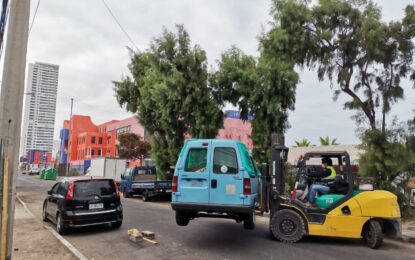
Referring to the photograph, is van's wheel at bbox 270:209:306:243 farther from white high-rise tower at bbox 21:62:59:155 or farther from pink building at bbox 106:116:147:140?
pink building at bbox 106:116:147:140

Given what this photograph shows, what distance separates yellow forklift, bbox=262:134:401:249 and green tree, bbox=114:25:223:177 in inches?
435

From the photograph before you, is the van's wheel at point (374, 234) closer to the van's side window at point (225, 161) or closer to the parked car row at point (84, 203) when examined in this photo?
the van's side window at point (225, 161)

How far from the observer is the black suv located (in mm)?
10328

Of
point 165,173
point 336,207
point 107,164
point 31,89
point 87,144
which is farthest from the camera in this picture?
point 87,144

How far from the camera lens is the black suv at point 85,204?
10.3 meters

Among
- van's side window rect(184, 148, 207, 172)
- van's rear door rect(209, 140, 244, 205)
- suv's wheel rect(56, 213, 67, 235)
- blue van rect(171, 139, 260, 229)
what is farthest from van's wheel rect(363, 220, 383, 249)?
→ suv's wheel rect(56, 213, 67, 235)

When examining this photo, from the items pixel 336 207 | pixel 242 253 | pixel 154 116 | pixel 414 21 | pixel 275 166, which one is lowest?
pixel 242 253

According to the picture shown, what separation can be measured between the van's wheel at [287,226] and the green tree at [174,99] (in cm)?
1159

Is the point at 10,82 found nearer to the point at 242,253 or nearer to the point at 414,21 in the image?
the point at 242,253

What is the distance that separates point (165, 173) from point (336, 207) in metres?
15.4

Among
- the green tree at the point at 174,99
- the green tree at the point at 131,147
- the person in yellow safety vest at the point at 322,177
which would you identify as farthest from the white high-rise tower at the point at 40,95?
the person in yellow safety vest at the point at 322,177

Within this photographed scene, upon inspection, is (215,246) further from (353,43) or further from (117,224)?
(353,43)

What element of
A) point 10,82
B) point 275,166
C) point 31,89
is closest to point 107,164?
point 31,89

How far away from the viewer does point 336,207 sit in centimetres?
907
